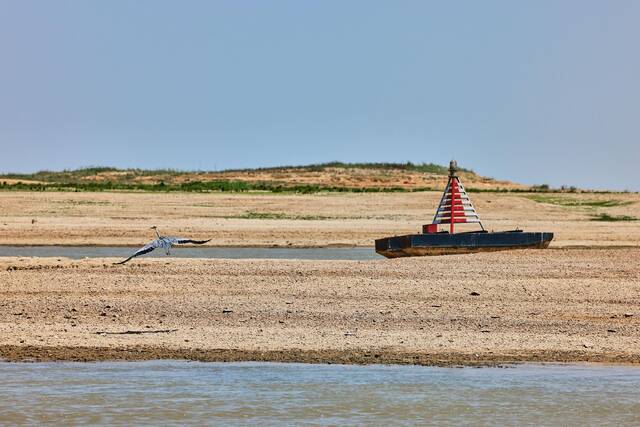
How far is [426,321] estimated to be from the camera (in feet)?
47.6

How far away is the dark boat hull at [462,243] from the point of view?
909 inches

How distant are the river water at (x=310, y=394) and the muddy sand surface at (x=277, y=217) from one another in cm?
1722

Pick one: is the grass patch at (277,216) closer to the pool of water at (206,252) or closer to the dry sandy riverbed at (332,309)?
the pool of water at (206,252)

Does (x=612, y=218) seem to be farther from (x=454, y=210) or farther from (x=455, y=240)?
(x=455, y=240)

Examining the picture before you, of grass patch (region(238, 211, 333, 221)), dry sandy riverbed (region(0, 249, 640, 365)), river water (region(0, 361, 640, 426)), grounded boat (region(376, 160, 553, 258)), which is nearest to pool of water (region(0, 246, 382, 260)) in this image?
grounded boat (region(376, 160, 553, 258))

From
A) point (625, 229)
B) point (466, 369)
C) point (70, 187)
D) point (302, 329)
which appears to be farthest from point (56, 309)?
point (70, 187)

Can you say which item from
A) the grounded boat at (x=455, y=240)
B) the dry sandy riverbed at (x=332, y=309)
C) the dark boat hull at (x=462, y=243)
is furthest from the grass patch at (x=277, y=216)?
the dry sandy riverbed at (x=332, y=309)

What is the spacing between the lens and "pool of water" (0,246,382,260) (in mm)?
25844

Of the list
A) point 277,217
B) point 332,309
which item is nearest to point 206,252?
point 277,217

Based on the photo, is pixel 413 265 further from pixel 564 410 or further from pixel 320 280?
pixel 564 410

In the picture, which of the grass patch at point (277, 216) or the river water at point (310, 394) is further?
the grass patch at point (277, 216)

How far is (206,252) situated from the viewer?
91.2 ft

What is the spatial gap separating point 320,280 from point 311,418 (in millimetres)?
7998

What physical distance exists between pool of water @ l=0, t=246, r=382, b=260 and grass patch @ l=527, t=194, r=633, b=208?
19232 mm
